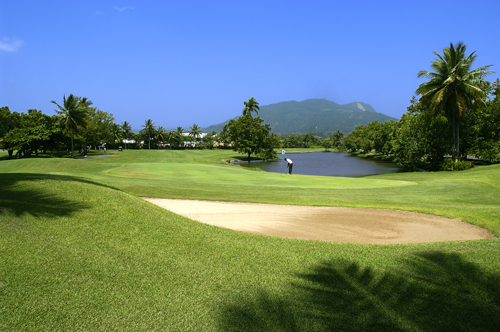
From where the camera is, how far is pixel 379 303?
4699mm

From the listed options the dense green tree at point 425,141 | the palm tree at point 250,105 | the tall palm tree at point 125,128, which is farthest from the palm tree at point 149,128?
the dense green tree at point 425,141

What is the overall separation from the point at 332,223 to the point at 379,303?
21.2 ft

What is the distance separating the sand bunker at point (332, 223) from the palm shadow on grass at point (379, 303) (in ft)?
11.4

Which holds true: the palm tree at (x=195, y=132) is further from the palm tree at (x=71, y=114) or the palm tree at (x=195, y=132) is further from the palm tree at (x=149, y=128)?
the palm tree at (x=71, y=114)

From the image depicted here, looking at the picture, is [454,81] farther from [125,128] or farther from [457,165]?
[125,128]

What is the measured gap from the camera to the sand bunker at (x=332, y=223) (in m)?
9.59

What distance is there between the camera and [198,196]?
1565 centimetres

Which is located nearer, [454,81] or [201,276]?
[201,276]

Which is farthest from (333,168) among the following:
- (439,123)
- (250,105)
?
(250,105)

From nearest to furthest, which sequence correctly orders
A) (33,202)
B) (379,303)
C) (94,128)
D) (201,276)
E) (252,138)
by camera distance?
(379,303)
(201,276)
(33,202)
(94,128)
(252,138)

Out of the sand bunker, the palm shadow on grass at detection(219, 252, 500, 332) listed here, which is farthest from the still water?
the palm shadow on grass at detection(219, 252, 500, 332)

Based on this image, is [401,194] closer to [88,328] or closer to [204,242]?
[204,242]

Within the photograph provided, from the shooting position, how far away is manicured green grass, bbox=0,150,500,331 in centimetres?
430

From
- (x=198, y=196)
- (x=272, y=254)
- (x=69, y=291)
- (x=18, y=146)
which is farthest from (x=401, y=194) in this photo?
(x=18, y=146)
